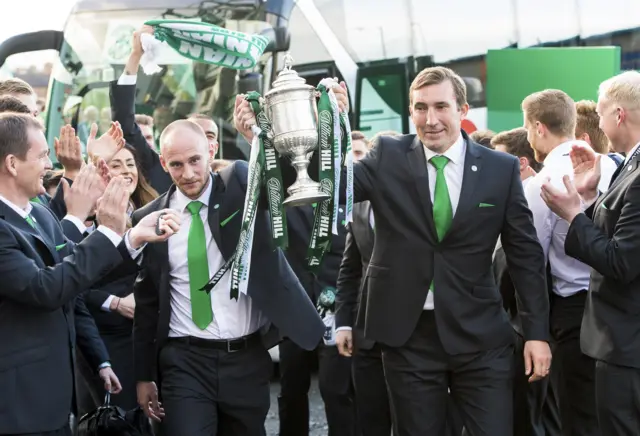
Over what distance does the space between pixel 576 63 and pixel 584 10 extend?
1439mm

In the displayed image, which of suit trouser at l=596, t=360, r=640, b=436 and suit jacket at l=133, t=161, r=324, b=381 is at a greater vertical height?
suit jacket at l=133, t=161, r=324, b=381

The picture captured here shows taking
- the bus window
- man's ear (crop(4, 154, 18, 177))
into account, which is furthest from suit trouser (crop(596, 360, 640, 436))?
the bus window

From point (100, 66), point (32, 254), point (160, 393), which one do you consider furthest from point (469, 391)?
→ point (100, 66)

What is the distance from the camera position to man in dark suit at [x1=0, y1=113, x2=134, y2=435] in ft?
13.0

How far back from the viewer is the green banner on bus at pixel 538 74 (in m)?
9.78

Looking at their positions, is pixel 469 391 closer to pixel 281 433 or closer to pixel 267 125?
pixel 267 125

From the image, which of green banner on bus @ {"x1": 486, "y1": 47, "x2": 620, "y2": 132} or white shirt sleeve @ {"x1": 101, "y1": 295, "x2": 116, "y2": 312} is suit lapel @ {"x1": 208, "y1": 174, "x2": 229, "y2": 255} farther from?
green banner on bus @ {"x1": 486, "y1": 47, "x2": 620, "y2": 132}

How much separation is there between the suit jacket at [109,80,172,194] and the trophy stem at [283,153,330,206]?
2.01m

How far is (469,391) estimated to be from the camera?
4629 millimetres

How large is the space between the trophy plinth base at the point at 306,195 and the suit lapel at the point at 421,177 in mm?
759

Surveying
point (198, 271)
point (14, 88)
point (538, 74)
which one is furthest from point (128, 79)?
point (538, 74)

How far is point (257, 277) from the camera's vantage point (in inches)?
191

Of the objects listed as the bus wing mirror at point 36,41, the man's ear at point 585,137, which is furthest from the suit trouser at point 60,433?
the bus wing mirror at point 36,41

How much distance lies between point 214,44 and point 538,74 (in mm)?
6134
